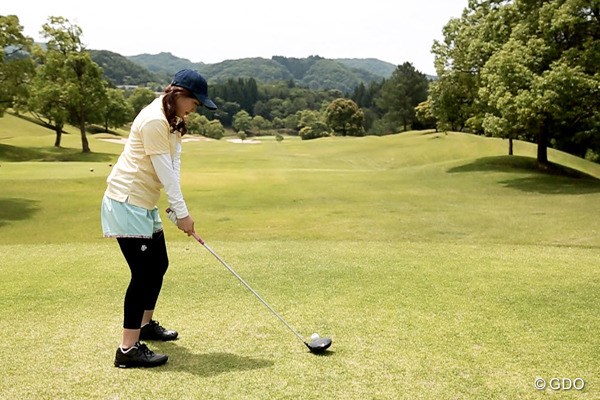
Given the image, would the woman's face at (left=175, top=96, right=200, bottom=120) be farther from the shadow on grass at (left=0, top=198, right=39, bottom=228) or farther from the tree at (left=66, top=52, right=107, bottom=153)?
the tree at (left=66, top=52, right=107, bottom=153)

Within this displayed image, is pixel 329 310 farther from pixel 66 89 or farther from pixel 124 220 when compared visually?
pixel 66 89

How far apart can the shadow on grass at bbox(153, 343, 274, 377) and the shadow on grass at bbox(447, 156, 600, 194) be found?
70.9ft

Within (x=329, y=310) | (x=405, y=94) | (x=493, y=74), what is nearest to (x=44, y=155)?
(x=493, y=74)

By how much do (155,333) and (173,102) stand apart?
246 centimetres

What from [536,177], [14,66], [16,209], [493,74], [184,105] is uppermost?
[14,66]

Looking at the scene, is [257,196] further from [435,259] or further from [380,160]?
[380,160]

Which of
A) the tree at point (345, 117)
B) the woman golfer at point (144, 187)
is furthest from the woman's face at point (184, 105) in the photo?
the tree at point (345, 117)

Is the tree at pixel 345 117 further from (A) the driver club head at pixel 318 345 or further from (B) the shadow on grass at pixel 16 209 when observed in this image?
(A) the driver club head at pixel 318 345

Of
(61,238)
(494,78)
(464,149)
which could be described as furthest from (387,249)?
(464,149)

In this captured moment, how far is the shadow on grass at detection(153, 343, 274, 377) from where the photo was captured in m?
4.65

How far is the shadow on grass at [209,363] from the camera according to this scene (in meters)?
4.65

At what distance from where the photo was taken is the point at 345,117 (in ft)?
343

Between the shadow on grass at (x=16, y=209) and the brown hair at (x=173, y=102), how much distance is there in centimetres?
1381

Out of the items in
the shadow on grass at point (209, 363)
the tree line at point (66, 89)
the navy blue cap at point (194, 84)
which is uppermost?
the tree line at point (66, 89)
